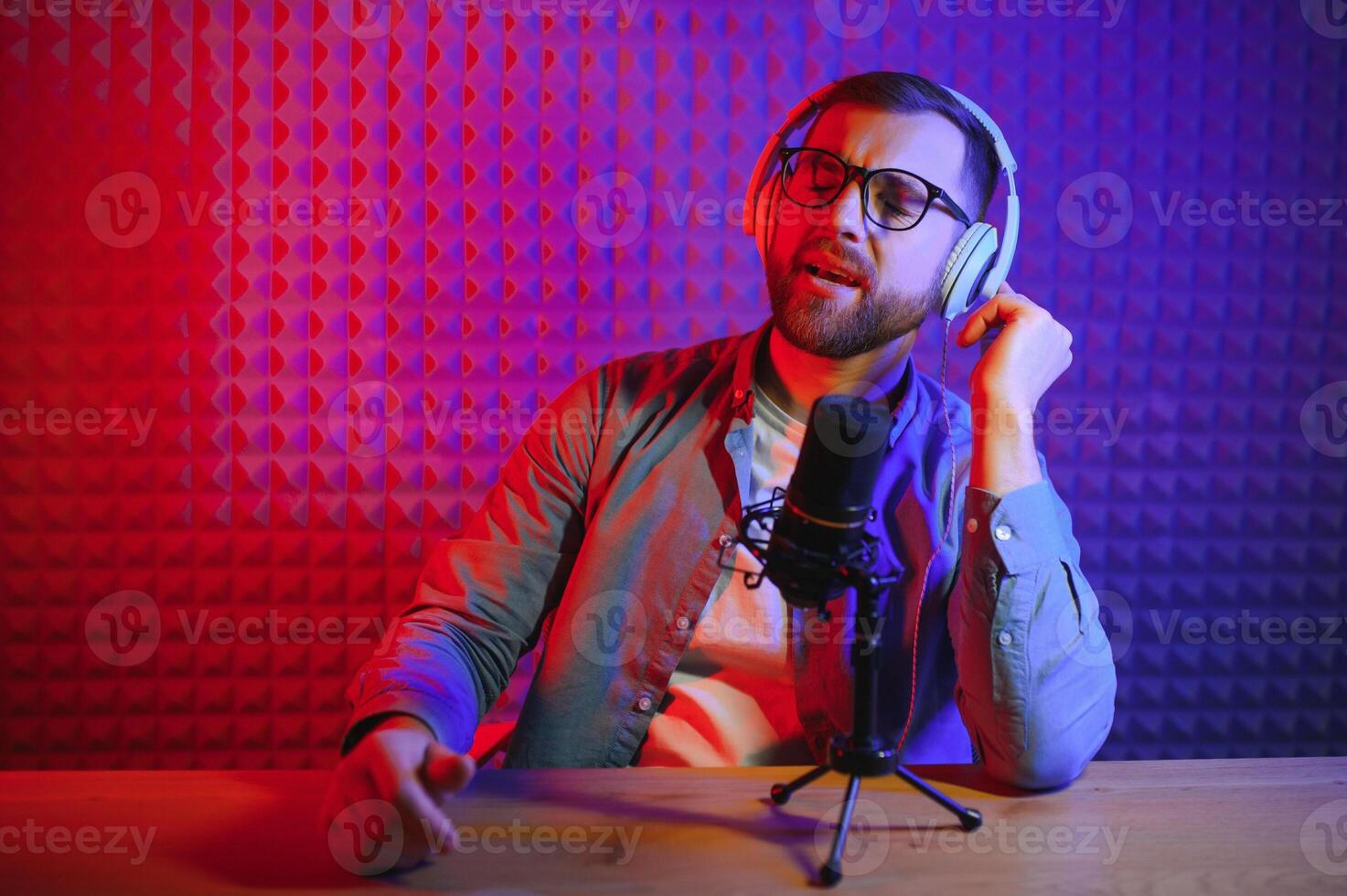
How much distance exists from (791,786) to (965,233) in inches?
30.7

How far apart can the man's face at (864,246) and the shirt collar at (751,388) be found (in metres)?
0.11

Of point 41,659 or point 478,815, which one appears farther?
point 41,659

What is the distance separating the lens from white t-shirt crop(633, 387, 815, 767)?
1380 millimetres

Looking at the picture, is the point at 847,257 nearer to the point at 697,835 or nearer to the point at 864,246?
the point at 864,246

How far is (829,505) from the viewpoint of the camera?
32.9 inches

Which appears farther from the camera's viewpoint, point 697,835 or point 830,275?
point 830,275

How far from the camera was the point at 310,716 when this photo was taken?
2260 mm

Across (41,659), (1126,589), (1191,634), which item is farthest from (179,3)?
(1191,634)

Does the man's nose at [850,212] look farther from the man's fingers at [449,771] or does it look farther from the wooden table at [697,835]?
the man's fingers at [449,771]

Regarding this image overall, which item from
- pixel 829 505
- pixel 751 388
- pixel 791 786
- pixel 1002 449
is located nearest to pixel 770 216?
pixel 751 388

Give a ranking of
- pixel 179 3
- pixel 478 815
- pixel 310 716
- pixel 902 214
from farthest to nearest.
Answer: pixel 310 716
pixel 179 3
pixel 902 214
pixel 478 815

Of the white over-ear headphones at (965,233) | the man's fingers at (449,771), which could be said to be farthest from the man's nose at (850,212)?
the man's fingers at (449,771)

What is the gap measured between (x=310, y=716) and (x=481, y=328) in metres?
1.05

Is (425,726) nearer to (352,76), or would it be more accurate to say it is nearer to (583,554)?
(583,554)
